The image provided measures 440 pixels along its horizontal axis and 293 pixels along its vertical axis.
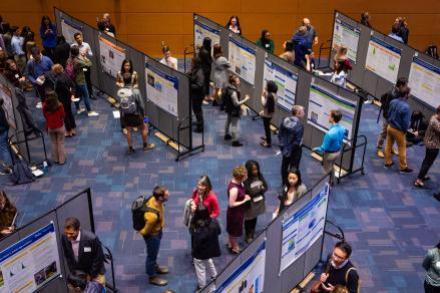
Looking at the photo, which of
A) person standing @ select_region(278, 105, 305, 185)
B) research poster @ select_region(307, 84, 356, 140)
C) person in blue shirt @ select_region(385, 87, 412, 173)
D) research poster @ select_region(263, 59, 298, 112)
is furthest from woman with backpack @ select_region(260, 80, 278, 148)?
person in blue shirt @ select_region(385, 87, 412, 173)

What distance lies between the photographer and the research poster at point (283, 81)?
32.8 feet

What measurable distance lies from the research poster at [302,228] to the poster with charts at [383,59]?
231 inches

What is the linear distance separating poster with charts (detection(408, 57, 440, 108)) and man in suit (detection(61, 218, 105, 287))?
742 cm

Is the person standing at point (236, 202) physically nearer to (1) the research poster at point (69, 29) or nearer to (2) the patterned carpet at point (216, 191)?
(2) the patterned carpet at point (216, 191)

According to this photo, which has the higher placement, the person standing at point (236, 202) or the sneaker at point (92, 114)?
the person standing at point (236, 202)

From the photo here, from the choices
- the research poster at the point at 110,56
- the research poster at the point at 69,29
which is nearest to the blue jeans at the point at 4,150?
the research poster at the point at 110,56

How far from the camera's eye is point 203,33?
12719mm

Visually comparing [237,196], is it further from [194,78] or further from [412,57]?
[412,57]

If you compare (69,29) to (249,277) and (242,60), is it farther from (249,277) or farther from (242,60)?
(249,277)

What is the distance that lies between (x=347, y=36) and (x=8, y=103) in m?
7.74

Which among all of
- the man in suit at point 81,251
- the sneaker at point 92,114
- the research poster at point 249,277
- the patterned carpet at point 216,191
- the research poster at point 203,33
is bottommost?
the patterned carpet at point 216,191

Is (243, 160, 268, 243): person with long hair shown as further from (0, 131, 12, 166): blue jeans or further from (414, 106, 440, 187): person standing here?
(0, 131, 12, 166): blue jeans

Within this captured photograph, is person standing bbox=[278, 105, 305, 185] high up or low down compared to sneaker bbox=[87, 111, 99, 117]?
up

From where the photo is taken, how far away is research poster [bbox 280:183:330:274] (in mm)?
5883
